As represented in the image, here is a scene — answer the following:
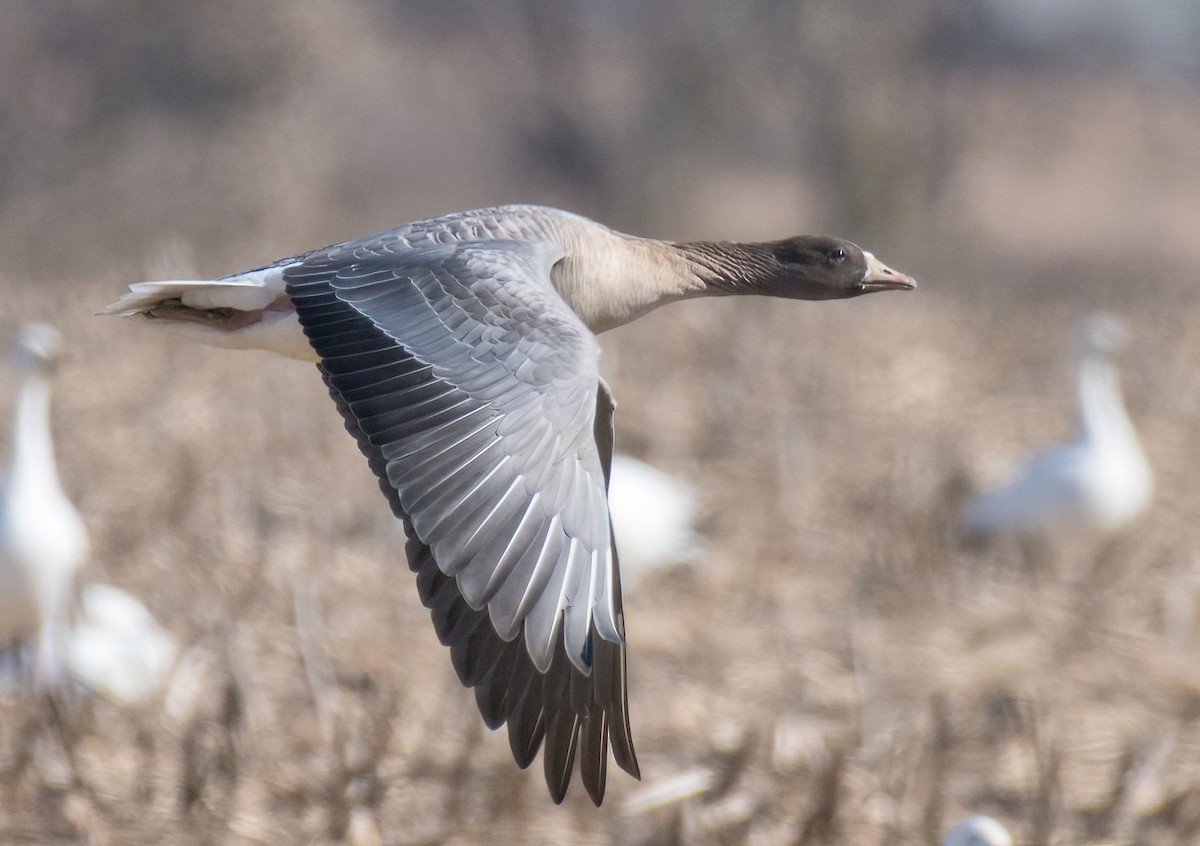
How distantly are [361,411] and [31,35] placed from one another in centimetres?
1760

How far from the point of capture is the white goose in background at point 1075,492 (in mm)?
9992

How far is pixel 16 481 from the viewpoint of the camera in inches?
311

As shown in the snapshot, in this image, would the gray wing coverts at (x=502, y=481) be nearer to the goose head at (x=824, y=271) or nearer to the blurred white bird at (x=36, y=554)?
the goose head at (x=824, y=271)

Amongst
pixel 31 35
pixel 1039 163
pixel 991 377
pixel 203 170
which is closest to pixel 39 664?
pixel 991 377

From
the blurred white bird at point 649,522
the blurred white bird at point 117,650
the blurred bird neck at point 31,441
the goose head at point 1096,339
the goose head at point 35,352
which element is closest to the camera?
the blurred white bird at point 117,650

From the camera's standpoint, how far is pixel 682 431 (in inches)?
448

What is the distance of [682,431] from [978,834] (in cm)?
616

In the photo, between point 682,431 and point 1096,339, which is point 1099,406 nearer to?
point 1096,339

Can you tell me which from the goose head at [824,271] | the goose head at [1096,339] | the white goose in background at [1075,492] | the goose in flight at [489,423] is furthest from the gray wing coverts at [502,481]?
the goose head at [1096,339]

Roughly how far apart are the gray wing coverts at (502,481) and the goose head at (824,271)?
1.38 metres

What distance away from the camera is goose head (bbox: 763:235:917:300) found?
19.1 ft

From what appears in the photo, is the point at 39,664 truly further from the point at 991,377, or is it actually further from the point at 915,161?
the point at 915,161

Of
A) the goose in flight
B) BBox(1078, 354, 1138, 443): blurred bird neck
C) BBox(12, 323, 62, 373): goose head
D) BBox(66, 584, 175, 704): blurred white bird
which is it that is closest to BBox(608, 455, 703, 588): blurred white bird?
BBox(66, 584, 175, 704): blurred white bird

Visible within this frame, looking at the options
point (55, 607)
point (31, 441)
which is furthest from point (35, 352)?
point (55, 607)
